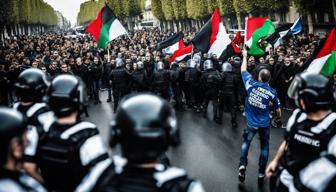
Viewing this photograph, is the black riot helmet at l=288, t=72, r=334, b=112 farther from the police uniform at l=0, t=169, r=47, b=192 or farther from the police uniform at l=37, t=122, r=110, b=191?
the police uniform at l=0, t=169, r=47, b=192

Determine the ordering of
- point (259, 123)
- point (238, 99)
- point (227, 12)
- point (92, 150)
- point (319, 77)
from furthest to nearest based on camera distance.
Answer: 1. point (227, 12)
2. point (238, 99)
3. point (259, 123)
4. point (319, 77)
5. point (92, 150)

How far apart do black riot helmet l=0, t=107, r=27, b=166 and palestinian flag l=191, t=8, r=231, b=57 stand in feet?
29.1

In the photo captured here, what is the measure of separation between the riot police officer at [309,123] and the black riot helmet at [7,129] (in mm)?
2268

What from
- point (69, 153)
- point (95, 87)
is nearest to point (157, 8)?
point (95, 87)

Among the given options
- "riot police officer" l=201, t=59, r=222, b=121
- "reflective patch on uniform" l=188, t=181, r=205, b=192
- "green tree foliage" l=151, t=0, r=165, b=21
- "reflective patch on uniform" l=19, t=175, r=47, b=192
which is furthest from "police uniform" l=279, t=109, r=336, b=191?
"green tree foliage" l=151, t=0, r=165, b=21

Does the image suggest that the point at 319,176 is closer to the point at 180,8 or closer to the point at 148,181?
the point at 148,181

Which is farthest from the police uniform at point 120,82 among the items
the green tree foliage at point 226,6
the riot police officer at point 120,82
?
the green tree foliage at point 226,6

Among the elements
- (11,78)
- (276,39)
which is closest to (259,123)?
(276,39)

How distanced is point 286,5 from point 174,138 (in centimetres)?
3496

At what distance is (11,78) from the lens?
13352 millimetres

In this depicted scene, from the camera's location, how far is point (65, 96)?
2.90m

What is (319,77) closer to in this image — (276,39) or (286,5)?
(276,39)

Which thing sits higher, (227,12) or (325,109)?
(227,12)

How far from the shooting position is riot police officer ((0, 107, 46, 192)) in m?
2.05
